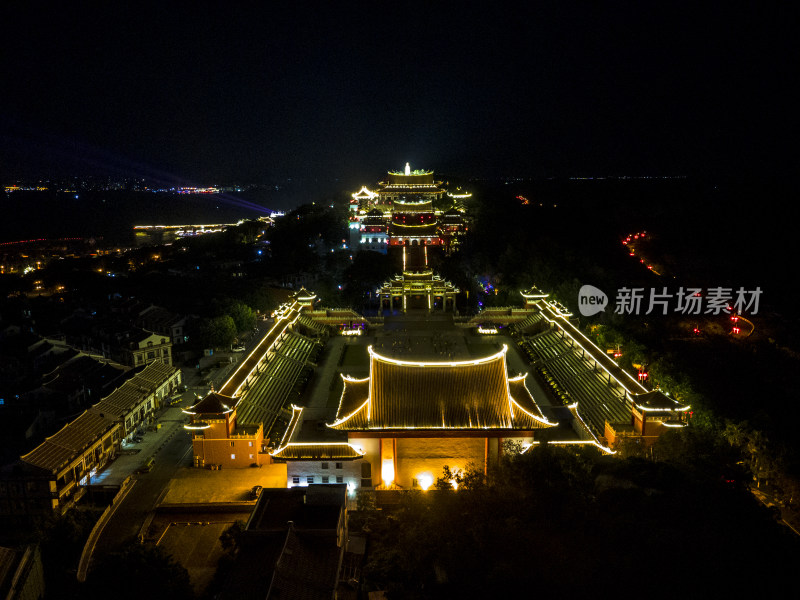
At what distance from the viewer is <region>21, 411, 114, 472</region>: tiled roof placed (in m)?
17.1

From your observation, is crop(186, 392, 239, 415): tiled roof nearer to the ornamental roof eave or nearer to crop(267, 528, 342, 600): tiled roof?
the ornamental roof eave

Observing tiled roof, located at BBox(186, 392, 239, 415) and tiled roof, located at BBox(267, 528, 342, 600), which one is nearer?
tiled roof, located at BBox(267, 528, 342, 600)

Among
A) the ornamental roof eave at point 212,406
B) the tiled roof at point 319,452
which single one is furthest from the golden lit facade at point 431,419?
the ornamental roof eave at point 212,406

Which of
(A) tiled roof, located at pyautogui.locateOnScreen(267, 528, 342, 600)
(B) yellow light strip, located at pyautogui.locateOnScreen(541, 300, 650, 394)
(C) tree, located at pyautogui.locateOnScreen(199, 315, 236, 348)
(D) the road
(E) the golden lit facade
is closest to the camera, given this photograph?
(A) tiled roof, located at pyautogui.locateOnScreen(267, 528, 342, 600)

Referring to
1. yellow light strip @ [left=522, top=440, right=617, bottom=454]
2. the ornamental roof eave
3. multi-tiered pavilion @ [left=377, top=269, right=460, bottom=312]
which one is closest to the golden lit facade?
yellow light strip @ [left=522, top=440, right=617, bottom=454]

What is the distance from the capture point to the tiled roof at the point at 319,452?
52.4 ft

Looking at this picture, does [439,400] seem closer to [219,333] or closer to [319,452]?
[319,452]

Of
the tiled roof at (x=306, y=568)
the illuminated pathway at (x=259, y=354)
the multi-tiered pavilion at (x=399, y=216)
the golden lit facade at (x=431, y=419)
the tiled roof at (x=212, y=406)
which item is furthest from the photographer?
the multi-tiered pavilion at (x=399, y=216)

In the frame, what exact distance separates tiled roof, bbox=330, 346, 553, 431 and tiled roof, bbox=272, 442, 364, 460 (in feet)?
2.18

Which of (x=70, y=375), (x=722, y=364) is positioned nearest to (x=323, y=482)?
(x=70, y=375)

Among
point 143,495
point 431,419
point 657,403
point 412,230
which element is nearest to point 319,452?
point 431,419

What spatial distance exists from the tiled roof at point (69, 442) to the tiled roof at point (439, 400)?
338 inches

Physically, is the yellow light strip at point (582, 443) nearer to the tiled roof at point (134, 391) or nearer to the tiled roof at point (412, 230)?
the tiled roof at point (134, 391)

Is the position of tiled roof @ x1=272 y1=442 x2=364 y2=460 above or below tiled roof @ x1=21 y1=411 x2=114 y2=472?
above
